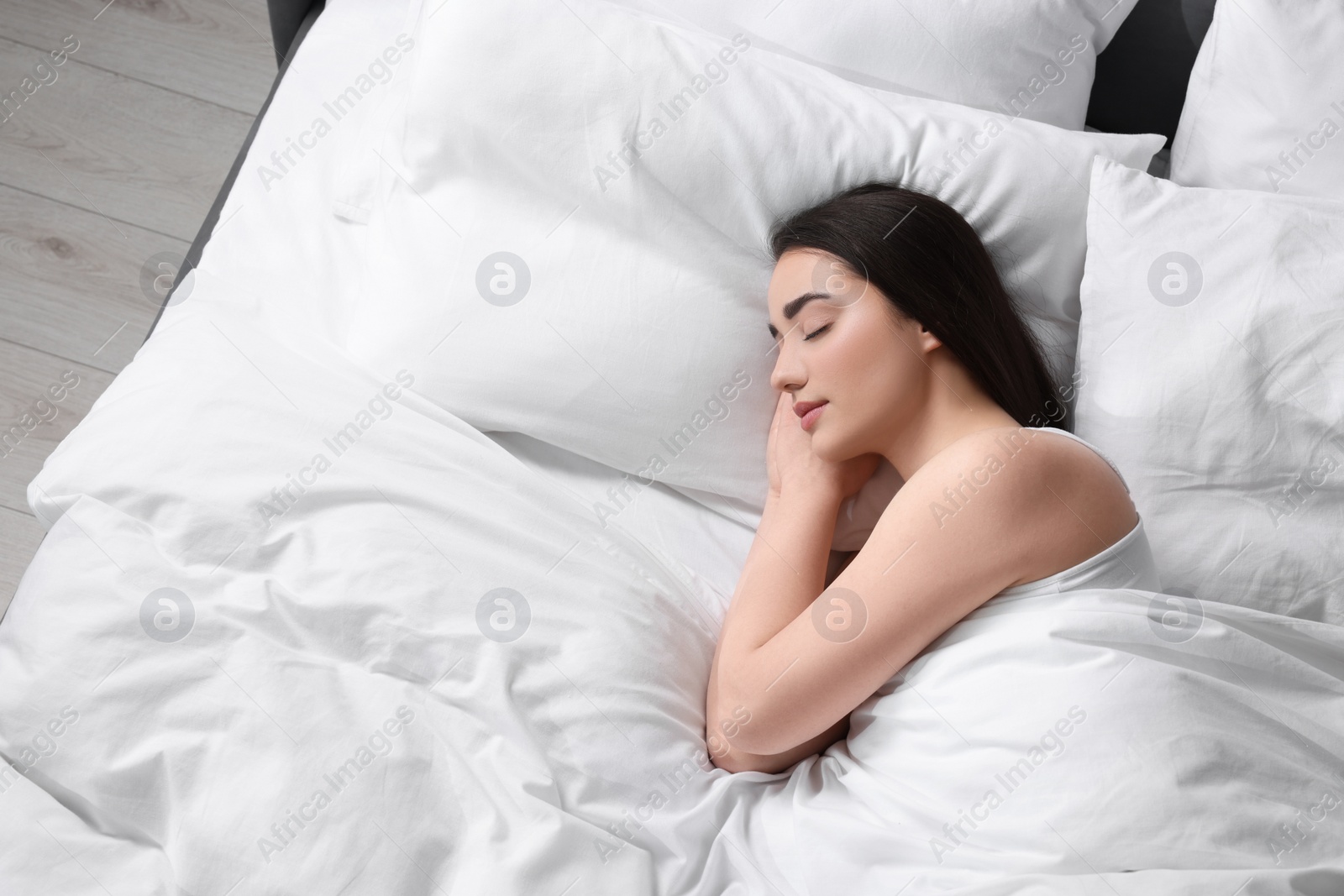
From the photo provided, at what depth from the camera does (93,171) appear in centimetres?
199

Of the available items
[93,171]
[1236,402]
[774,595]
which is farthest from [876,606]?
[93,171]

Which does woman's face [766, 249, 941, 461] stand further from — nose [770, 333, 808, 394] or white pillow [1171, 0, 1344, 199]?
white pillow [1171, 0, 1344, 199]

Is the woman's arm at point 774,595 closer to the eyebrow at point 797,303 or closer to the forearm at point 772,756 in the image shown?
the forearm at point 772,756

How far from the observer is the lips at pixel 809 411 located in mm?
1118

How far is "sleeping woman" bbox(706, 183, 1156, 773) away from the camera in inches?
37.9

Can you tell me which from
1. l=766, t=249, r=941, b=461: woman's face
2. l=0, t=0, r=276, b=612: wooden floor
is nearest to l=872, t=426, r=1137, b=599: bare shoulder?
l=766, t=249, r=941, b=461: woman's face

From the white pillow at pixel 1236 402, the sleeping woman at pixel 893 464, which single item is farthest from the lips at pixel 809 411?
the white pillow at pixel 1236 402

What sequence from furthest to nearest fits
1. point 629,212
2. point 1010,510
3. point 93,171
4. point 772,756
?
point 93,171
point 629,212
point 772,756
point 1010,510

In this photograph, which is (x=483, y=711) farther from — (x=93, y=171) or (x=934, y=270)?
(x=93, y=171)

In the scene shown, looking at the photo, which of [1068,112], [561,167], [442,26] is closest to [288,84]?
[442,26]

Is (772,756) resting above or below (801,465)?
below

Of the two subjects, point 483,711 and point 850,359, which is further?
point 850,359

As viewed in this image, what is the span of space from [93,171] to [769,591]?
179 cm

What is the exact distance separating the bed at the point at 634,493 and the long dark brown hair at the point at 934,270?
7 cm
